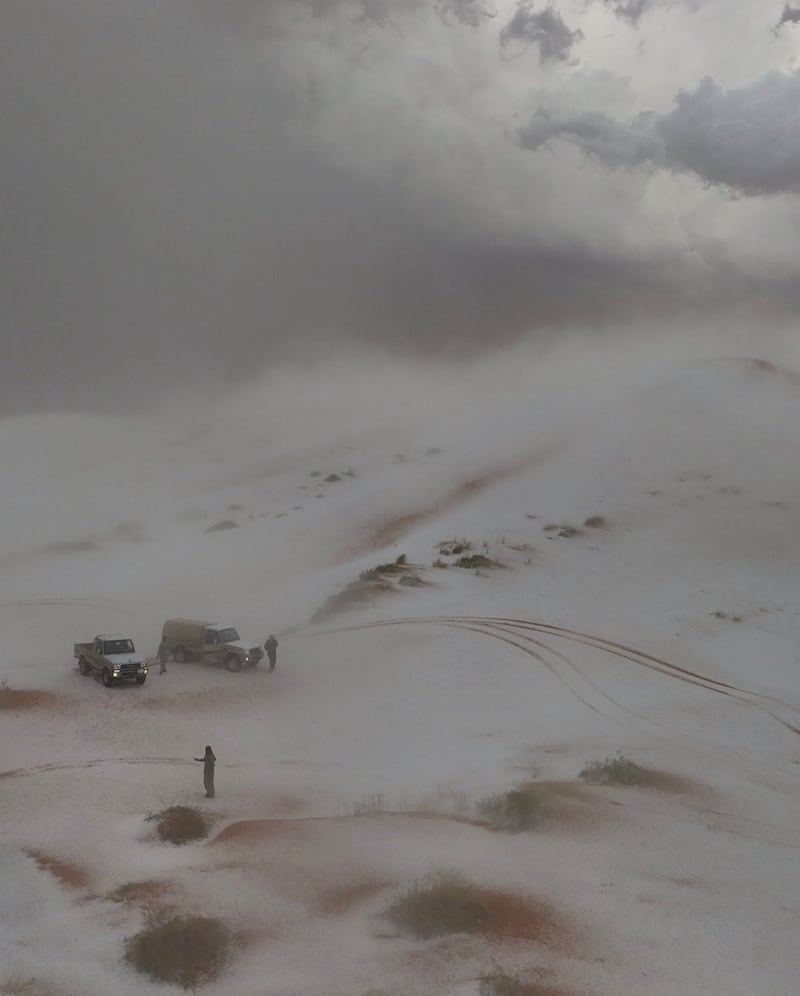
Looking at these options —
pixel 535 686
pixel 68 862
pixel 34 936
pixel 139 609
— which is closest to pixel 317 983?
pixel 34 936

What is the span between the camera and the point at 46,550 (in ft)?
225

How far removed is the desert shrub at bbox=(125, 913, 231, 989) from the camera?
48.4 feet

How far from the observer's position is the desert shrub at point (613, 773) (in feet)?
76.0

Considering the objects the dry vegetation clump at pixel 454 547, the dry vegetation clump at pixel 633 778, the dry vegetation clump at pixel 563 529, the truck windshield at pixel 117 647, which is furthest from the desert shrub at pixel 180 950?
the dry vegetation clump at pixel 563 529

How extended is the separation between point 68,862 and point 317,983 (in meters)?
7.14

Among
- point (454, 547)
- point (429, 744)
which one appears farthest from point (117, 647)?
point (454, 547)

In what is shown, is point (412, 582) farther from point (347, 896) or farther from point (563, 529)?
point (347, 896)

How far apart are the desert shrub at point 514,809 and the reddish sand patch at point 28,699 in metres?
16.7

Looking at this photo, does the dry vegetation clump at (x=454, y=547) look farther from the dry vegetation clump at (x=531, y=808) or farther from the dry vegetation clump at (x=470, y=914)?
the dry vegetation clump at (x=470, y=914)

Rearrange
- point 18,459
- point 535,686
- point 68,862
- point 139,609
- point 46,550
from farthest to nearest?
point 18,459
point 46,550
point 139,609
point 535,686
point 68,862

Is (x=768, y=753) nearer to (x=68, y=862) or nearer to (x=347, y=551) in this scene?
(x=68, y=862)

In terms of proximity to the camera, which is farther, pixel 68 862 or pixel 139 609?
pixel 139 609

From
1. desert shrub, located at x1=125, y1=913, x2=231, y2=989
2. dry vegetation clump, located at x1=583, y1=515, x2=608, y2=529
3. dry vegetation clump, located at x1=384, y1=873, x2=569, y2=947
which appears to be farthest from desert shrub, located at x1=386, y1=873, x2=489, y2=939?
dry vegetation clump, located at x1=583, y1=515, x2=608, y2=529

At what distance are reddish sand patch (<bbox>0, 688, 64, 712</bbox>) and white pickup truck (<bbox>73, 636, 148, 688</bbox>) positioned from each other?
6.60ft
